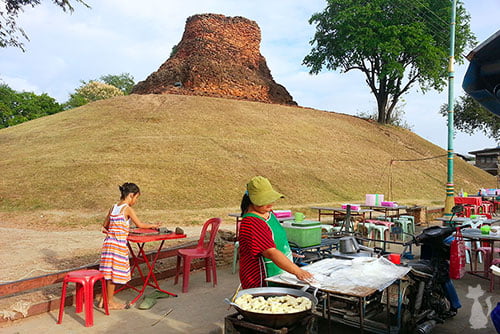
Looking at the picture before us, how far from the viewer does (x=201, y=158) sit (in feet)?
62.7

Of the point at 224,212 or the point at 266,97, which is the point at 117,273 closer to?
the point at 224,212

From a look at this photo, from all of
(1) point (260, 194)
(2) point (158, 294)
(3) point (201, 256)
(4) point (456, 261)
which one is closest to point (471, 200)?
(4) point (456, 261)

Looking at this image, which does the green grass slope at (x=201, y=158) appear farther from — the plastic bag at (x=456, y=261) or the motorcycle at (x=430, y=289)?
the plastic bag at (x=456, y=261)

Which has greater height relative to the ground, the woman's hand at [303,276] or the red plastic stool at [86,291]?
the woman's hand at [303,276]

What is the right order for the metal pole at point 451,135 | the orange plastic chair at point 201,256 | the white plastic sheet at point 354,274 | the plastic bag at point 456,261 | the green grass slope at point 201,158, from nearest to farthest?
the white plastic sheet at point 354,274 → the plastic bag at point 456,261 → the orange plastic chair at point 201,256 → the metal pole at point 451,135 → the green grass slope at point 201,158

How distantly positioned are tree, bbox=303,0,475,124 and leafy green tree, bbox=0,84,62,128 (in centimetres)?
3124

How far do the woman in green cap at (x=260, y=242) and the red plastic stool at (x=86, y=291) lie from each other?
208cm

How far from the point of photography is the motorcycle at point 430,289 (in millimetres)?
3531

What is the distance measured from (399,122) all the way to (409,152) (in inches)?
632

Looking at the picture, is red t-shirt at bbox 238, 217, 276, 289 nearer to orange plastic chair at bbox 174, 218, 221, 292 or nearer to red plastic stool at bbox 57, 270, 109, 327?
red plastic stool at bbox 57, 270, 109, 327

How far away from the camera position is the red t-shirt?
2.62 metres

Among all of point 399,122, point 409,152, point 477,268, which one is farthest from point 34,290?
point 399,122

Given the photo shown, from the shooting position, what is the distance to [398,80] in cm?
3581

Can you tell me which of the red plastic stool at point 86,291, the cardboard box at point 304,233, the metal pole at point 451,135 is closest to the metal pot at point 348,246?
the cardboard box at point 304,233
